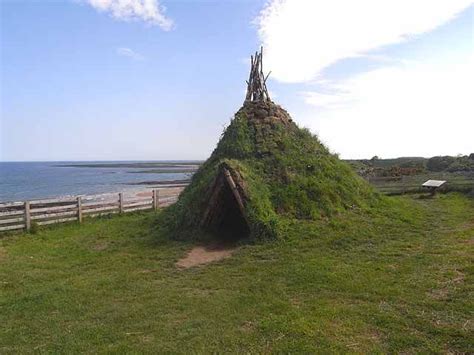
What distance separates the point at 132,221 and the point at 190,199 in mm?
4158

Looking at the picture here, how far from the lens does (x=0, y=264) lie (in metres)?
10.5

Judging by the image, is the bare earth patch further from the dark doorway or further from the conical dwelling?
the dark doorway

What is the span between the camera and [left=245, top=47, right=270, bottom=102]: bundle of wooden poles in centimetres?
1600

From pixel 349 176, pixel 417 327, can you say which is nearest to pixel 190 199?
pixel 349 176

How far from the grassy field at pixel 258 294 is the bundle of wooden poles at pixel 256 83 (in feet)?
20.5

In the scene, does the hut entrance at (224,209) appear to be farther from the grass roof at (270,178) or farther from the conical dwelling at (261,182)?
the grass roof at (270,178)

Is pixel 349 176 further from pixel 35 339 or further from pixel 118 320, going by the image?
pixel 35 339

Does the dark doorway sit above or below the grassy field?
above

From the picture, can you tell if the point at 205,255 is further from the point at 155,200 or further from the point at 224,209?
the point at 155,200

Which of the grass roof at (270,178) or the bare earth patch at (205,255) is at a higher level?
the grass roof at (270,178)

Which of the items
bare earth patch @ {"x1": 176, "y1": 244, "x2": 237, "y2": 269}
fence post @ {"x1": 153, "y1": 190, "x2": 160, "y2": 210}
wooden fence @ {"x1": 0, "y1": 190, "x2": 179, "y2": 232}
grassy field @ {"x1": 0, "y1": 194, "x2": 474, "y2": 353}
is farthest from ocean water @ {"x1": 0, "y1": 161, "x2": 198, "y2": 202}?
grassy field @ {"x1": 0, "y1": 194, "x2": 474, "y2": 353}

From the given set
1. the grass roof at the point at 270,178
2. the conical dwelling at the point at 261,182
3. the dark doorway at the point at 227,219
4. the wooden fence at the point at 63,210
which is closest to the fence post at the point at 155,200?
the wooden fence at the point at 63,210

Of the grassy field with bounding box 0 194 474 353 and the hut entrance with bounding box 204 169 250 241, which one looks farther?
the hut entrance with bounding box 204 169 250 241

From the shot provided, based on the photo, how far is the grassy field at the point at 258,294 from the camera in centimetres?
579
